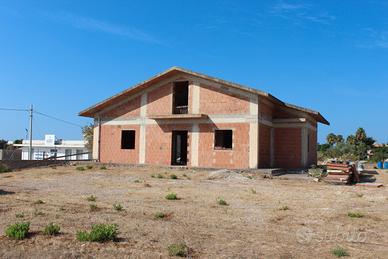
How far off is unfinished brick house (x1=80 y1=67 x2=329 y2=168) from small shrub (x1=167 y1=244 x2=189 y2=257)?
16040 mm

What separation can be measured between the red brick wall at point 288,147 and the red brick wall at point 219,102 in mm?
3908

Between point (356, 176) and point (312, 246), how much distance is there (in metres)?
13.6

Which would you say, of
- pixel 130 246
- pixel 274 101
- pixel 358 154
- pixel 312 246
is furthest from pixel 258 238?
pixel 358 154

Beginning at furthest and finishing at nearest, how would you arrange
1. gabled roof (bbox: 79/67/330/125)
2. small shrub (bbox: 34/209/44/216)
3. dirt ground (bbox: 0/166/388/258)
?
gabled roof (bbox: 79/67/330/125)
small shrub (bbox: 34/209/44/216)
dirt ground (bbox: 0/166/388/258)

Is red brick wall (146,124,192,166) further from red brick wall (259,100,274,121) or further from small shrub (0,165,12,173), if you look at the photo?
small shrub (0,165,12,173)

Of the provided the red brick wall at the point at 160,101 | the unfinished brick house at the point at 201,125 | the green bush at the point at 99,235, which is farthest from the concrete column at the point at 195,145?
the green bush at the point at 99,235

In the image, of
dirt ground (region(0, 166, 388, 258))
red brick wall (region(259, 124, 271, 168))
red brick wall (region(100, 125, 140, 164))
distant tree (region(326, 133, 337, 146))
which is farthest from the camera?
distant tree (region(326, 133, 337, 146))

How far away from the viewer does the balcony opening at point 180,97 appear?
2514 centimetres

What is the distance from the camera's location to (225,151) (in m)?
23.2

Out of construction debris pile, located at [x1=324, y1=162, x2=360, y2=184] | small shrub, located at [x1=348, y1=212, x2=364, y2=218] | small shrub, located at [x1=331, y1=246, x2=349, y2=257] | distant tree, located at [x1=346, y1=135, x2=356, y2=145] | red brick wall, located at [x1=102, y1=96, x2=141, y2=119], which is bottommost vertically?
small shrub, located at [x1=331, y1=246, x2=349, y2=257]

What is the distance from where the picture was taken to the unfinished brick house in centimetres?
2280

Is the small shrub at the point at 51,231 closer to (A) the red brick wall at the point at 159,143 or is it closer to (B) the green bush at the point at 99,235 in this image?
(B) the green bush at the point at 99,235

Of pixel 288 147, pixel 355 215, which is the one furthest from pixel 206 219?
pixel 288 147

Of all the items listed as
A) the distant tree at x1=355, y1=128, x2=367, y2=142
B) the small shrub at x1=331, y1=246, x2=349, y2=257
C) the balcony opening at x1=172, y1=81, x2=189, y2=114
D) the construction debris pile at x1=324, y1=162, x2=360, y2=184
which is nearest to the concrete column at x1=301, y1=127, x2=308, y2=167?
the construction debris pile at x1=324, y1=162, x2=360, y2=184
